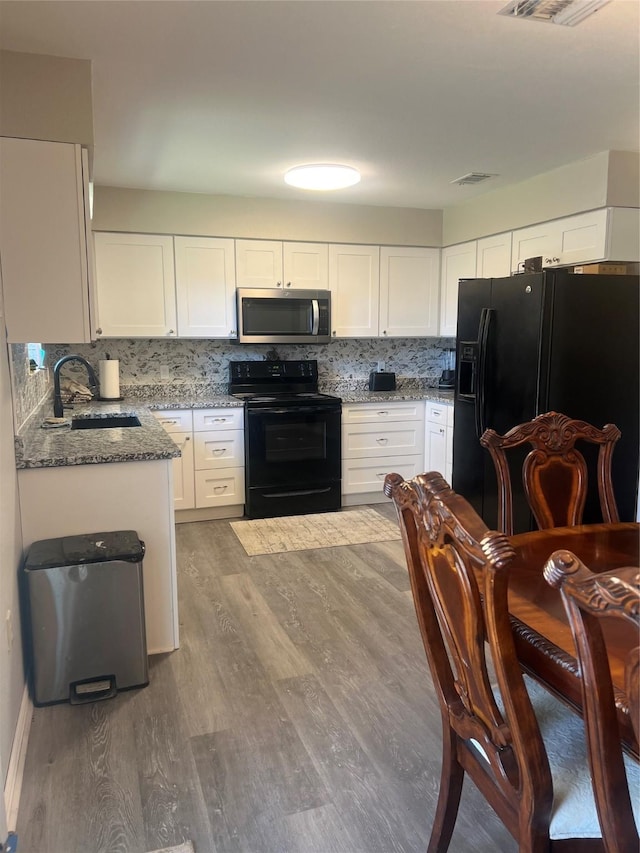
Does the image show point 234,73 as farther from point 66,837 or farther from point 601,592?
point 66,837

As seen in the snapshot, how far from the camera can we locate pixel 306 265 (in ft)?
15.6

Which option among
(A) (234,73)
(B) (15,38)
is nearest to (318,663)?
(A) (234,73)

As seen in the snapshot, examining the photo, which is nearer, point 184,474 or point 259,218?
point 184,474

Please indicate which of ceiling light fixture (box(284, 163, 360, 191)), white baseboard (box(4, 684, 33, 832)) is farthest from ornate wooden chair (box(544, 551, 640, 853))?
ceiling light fixture (box(284, 163, 360, 191))

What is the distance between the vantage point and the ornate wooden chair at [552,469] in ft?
7.11

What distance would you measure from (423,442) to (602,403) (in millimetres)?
1813

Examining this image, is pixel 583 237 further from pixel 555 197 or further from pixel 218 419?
pixel 218 419

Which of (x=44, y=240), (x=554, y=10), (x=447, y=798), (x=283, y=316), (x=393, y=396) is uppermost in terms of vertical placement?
(x=554, y=10)

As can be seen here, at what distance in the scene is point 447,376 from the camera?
5457mm

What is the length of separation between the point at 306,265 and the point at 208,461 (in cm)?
172

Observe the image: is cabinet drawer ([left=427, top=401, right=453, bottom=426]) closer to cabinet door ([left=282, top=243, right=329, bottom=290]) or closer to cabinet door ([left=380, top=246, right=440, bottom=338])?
cabinet door ([left=380, top=246, right=440, bottom=338])

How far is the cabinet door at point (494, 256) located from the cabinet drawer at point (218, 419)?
6.90 ft

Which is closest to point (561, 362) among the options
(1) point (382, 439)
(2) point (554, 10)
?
(2) point (554, 10)

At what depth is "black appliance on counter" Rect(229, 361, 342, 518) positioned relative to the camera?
14.6 feet
